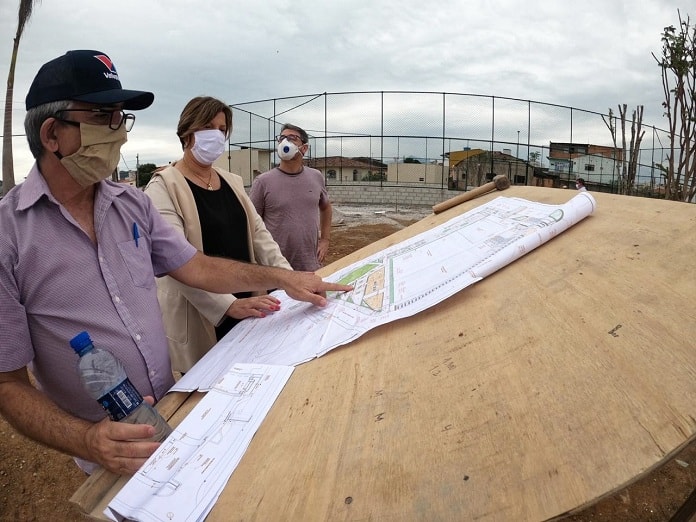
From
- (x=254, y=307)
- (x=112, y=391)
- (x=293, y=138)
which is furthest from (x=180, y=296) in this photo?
(x=293, y=138)

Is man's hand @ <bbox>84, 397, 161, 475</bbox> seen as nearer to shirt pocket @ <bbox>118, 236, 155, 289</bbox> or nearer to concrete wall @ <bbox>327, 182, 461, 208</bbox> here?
shirt pocket @ <bbox>118, 236, 155, 289</bbox>

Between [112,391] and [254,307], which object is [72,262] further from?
[254,307]

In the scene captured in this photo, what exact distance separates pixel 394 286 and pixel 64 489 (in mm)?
2583

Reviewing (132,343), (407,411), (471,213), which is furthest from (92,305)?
(471,213)

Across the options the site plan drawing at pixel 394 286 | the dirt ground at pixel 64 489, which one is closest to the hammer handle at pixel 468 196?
the site plan drawing at pixel 394 286

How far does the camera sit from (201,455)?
35.7 inches

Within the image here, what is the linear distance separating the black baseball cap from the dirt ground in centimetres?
193

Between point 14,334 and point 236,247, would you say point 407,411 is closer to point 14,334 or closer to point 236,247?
point 14,334

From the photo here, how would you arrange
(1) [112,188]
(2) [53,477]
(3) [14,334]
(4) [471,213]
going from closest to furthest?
(3) [14,334] < (1) [112,188] < (4) [471,213] < (2) [53,477]

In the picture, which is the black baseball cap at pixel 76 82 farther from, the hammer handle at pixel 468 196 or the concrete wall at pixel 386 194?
the concrete wall at pixel 386 194

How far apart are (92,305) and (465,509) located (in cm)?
112

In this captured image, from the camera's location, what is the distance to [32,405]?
3.61 feet

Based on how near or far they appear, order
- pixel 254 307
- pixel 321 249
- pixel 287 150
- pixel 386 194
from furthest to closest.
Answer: pixel 386 194 → pixel 321 249 → pixel 287 150 → pixel 254 307

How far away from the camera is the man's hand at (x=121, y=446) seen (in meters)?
0.94
